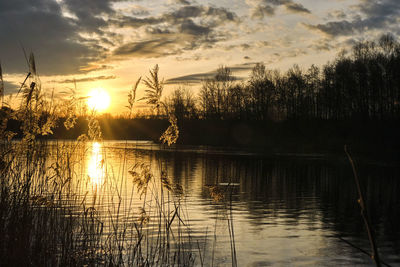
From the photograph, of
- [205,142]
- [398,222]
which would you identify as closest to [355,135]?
[205,142]

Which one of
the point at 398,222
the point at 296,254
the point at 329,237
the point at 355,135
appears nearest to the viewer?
the point at 296,254

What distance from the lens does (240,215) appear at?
1528 centimetres

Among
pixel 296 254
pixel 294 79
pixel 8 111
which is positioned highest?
pixel 294 79

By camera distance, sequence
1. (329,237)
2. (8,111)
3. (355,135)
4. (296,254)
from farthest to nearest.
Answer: (355,135), (329,237), (296,254), (8,111)

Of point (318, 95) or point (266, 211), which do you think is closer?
point (266, 211)

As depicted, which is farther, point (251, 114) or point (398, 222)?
point (251, 114)

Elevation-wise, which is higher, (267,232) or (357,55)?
(357,55)

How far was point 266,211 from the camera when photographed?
1645 centimetres

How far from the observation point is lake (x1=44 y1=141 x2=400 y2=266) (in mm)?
9758

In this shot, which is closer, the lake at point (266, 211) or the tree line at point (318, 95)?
the lake at point (266, 211)

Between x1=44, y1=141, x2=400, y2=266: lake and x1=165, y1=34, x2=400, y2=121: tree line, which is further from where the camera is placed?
x1=165, y1=34, x2=400, y2=121: tree line

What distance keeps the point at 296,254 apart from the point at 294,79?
243ft

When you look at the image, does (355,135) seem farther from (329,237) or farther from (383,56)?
(329,237)

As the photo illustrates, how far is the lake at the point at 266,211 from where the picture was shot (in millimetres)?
9758
